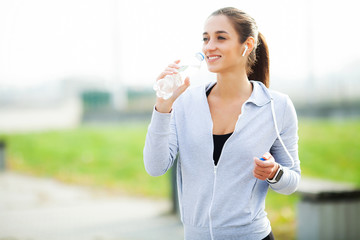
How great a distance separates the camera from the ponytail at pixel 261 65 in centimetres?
210

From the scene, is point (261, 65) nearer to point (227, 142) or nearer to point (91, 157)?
point (227, 142)

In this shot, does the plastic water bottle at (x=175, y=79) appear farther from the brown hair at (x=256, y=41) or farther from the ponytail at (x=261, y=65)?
the ponytail at (x=261, y=65)

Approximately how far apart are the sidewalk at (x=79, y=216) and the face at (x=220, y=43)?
11.2 feet

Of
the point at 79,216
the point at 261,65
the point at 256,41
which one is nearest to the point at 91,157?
the point at 79,216

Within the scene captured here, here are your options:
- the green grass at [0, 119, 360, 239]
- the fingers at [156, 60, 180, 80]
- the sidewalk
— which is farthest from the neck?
the green grass at [0, 119, 360, 239]

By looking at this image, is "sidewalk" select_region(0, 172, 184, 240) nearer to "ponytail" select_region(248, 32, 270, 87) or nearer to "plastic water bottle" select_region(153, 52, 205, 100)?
"ponytail" select_region(248, 32, 270, 87)

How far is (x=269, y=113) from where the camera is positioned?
190 centimetres

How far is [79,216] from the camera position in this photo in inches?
231

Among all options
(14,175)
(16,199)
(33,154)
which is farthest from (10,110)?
(16,199)

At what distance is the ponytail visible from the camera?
2102 millimetres

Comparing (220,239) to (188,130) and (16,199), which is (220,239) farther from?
(16,199)

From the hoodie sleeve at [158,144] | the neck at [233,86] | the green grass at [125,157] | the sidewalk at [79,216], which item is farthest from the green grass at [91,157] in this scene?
the hoodie sleeve at [158,144]

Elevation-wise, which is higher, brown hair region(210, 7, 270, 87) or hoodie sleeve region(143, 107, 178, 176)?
brown hair region(210, 7, 270, 87)

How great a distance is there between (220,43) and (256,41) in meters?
0.23
